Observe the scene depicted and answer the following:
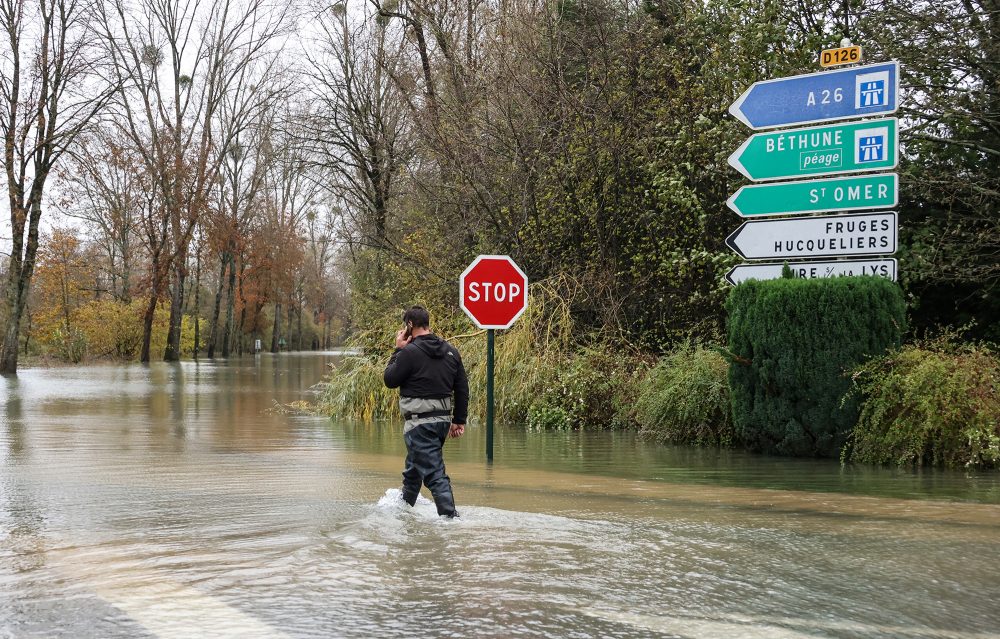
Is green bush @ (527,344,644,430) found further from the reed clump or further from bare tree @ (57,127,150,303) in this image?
bare tree @ (57,127,150,303)

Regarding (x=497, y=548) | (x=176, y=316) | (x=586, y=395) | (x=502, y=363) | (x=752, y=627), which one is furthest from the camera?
(x=176, y=316)

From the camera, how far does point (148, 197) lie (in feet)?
164

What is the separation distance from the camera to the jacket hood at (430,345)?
7656mm

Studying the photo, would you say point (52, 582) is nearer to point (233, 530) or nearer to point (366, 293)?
point (233, 530)

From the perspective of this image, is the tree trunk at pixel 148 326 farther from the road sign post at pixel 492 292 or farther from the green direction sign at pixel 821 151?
the green direction sign at pixel 821 151

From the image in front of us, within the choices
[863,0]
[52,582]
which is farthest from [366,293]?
[52,582]

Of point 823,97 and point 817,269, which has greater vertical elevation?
point 823,97

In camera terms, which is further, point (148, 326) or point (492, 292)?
point (148, 326)

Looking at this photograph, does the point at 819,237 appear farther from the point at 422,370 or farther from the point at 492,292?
the point at 422,370

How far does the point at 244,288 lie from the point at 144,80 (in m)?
26.6

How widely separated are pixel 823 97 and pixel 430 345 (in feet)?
20.6

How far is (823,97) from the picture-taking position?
1146 centimetres

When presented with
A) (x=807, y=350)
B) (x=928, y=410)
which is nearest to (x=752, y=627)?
(x=928, y=410)

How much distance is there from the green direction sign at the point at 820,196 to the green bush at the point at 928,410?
5.52 ft
